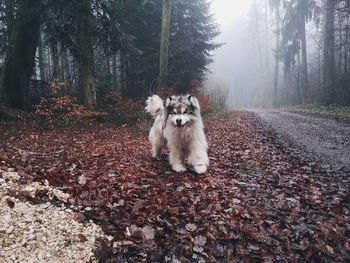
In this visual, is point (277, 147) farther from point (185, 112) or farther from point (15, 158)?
point (15, 158)

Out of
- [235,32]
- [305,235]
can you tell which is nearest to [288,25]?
[305,235]

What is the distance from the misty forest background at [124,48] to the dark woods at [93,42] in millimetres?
39

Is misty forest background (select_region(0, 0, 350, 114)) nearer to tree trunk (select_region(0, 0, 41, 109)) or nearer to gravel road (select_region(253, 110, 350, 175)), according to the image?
tree trunk (select_region(0, 0, 41, 109))

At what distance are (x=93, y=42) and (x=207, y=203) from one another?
33.1 ft

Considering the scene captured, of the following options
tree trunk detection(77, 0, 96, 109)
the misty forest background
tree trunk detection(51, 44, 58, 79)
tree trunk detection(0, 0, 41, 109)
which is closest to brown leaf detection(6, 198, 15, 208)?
the misty forest background

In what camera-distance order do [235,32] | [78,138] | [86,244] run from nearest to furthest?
[86,244], [78,138], [235,32]

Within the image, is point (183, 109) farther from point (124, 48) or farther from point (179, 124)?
point (124, 48)

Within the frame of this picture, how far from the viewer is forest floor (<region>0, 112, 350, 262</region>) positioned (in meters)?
2.42

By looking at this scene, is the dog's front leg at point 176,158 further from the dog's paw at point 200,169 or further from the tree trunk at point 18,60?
the tree trunk at point 18,60

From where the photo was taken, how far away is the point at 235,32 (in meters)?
65.6

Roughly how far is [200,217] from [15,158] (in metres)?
4.33

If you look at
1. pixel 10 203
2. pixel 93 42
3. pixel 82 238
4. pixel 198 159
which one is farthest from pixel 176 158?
pixel 93 42

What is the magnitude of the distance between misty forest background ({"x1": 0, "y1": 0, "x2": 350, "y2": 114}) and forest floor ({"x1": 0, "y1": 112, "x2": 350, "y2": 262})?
483 cm

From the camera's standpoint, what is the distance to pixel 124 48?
10.8m
